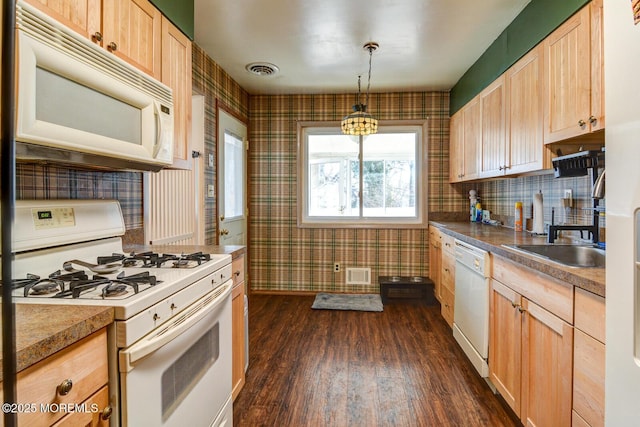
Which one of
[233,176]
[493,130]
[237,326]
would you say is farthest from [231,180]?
[493,130]

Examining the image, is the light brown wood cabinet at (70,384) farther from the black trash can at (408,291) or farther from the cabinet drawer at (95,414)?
the black trash can at (408,291)

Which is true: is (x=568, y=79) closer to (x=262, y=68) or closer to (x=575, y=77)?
(x=575, y=77)

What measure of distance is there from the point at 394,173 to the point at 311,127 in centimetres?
120

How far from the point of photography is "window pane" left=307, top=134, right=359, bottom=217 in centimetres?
405

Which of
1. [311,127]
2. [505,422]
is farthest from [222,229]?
[505,422]

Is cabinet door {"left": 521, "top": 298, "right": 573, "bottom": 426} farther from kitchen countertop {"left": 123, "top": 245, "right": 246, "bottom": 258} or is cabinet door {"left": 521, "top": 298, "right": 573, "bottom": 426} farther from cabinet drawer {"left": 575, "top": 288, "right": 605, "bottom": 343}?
kitchen countertop {"left": 123, "top": 245, "right": 246, "bottom": 258}

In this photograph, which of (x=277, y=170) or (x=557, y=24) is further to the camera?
(x=277, y=170)

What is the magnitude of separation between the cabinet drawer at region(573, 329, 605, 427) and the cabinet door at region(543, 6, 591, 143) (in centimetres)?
102

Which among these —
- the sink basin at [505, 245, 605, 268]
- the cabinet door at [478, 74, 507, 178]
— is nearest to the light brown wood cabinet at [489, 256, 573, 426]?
the sink basin at [505, 245, 605, 268]

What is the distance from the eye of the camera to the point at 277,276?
408cm

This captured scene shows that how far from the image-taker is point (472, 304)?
222 cm

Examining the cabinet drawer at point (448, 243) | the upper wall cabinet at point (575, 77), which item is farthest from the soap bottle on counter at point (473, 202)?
the upper wall cabinet at point (575, 77)

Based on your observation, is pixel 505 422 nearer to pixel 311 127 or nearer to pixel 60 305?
pixel 60 305

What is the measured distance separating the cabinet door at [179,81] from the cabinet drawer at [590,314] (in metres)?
1.96
